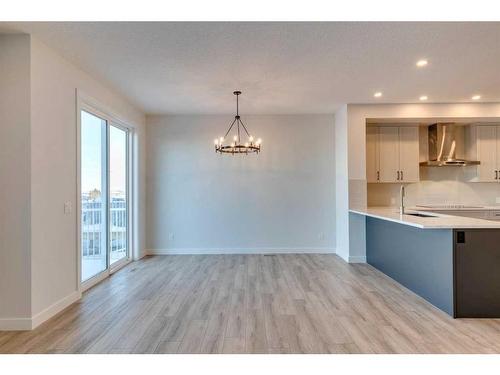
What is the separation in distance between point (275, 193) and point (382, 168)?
2.13 m

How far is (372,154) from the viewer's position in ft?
18.9

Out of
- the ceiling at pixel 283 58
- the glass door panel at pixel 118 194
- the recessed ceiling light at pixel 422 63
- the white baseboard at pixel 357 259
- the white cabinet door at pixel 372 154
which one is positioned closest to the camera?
the ceiling at pixel 283 58

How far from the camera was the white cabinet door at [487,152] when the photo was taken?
5.69 metres

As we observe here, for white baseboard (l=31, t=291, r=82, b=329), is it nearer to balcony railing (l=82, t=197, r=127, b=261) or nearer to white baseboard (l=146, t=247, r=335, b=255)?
balcony railing (l=82, t=197, r=127, b=261)

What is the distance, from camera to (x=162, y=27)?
110 inches

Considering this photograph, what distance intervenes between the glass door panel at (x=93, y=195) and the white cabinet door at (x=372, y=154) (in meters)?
4.70

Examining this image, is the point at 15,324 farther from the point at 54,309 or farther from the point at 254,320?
the point at 254,320

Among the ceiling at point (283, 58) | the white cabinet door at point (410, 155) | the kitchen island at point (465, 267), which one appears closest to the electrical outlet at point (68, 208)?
the ceiling at point (283, 58)

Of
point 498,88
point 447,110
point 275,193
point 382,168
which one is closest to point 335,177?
point 382,168

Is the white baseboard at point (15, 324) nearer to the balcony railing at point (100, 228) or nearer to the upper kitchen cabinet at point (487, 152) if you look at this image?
the balcony railing at point (100, 228)

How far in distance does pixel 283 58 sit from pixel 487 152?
15.8 feet

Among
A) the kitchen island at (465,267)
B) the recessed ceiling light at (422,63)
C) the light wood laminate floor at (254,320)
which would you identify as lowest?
the light wood laminate floor at (254,320)
